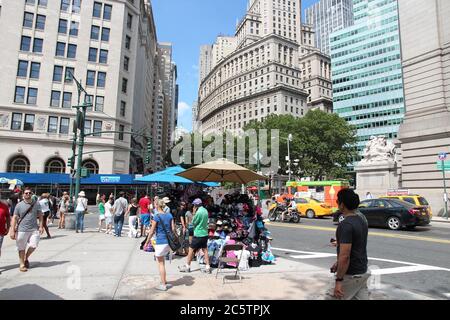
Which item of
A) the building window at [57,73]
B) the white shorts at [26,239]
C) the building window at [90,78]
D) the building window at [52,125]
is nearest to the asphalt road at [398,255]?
the white shorts at [26,239]

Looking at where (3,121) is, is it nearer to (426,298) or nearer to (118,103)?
(118,103)

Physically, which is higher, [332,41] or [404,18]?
[332,41]

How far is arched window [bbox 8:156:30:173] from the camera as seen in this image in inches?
1601

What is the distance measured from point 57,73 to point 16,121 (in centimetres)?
859

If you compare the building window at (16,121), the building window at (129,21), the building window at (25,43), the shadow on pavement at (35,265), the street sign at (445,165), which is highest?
the building window at (129,21)

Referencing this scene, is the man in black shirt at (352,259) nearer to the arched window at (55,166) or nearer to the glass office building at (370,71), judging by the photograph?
the arched window at (55,166)

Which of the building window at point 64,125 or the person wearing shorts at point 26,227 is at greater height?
the building window at point 64,125

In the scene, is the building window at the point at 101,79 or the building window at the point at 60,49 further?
the building window at the point at 101,79

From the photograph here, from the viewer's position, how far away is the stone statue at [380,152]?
2830cm

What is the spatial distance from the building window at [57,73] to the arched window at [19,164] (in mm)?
11809

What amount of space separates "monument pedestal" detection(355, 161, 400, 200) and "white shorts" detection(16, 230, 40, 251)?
89.3 ft

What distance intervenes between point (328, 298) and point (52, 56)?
4957 centimetres
